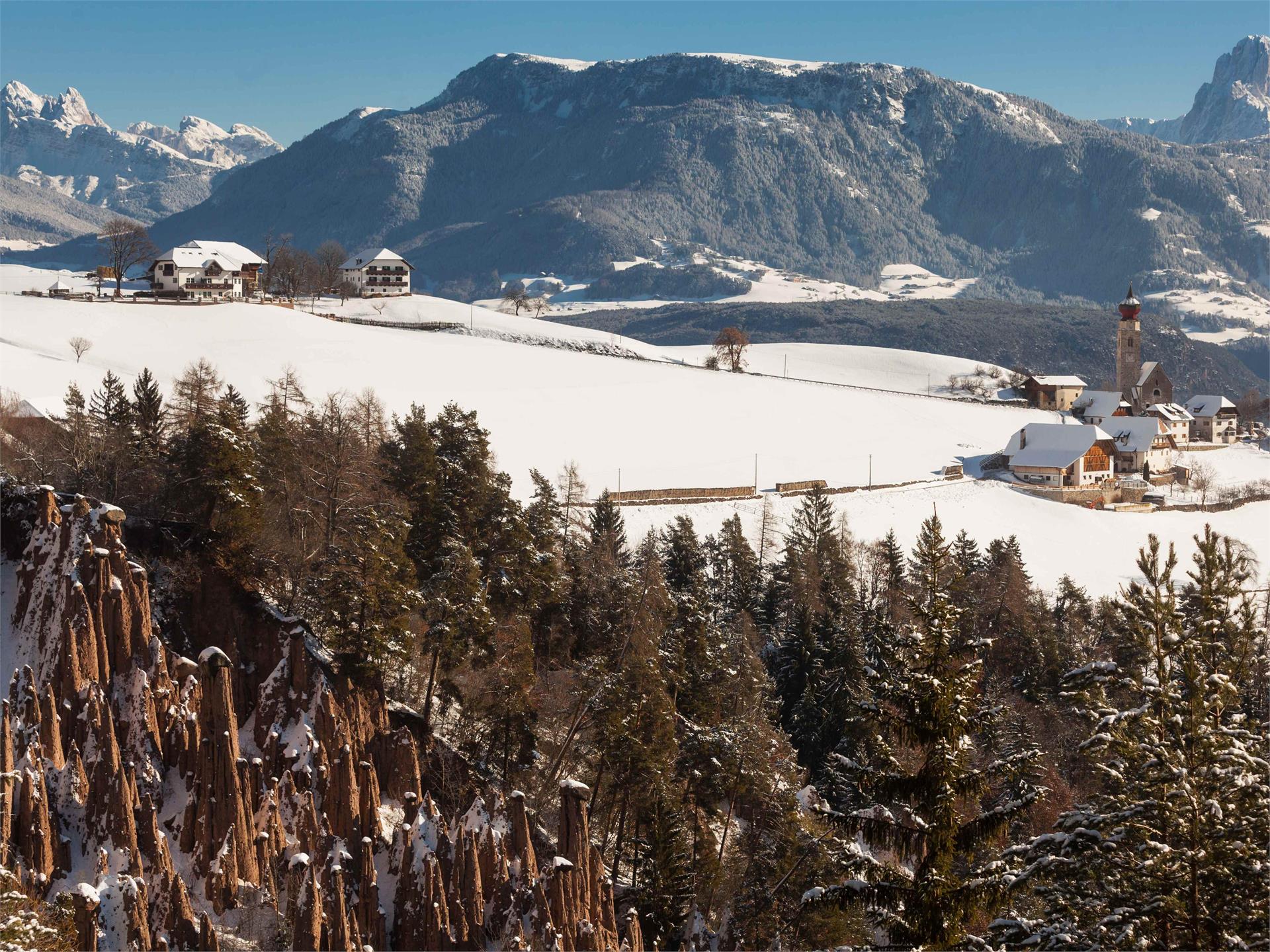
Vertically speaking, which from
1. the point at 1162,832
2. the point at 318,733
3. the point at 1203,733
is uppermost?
the point at 1203,733

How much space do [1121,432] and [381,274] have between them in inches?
3641

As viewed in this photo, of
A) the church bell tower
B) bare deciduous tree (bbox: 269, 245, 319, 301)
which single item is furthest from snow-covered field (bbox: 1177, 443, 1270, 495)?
bare deciduous tree (bbox: 269, 245, 319, 301)

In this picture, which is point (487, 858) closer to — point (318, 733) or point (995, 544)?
point (318, 733)

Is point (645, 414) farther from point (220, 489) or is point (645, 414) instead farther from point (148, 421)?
point (220, 489)

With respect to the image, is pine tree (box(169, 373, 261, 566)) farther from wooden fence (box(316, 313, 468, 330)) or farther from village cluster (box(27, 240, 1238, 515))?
wooden fence (box(316, 313, 468, 330))

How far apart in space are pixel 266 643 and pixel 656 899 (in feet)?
44.0

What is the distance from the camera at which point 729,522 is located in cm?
6812

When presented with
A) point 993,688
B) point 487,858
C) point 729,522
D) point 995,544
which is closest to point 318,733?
point 487,858

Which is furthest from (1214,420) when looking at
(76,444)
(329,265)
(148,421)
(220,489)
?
(220,489)

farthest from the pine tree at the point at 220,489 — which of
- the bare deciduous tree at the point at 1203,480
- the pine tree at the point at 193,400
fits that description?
the bare deciduous tree at the point at 1203,480

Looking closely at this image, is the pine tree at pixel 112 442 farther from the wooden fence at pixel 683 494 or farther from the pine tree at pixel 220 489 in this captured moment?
the wooden fence at pixel 683 494

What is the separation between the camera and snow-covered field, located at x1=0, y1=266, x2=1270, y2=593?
285 ft

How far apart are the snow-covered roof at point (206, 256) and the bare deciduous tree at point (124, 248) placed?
339 cm

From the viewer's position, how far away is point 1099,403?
5610 inches
